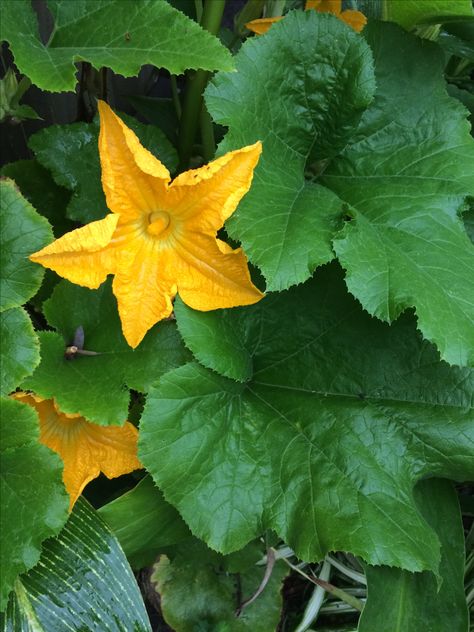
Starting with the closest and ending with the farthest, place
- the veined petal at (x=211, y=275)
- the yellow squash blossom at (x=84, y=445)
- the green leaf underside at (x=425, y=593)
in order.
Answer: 1. the veined petal at (x=211, y=275)
2. the yellow squash blossom at (x=84, y=445)
3. the green leaf underside at (x=425, y=593)

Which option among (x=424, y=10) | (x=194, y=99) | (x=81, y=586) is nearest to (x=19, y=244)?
(x=194, y=99)

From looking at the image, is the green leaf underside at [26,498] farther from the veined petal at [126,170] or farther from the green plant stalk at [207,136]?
the green plant stalk at [207,136]

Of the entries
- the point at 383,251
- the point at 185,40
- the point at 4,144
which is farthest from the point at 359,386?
the point at 4,144

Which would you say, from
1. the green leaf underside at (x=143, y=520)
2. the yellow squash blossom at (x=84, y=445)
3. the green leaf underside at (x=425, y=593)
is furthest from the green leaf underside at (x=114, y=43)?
the green leaf underside at (x=425, y=593)

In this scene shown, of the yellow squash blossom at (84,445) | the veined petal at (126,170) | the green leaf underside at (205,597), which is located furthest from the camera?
the green leaf underside at (205,597)

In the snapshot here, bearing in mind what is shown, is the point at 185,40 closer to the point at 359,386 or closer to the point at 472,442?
the point at 359,386

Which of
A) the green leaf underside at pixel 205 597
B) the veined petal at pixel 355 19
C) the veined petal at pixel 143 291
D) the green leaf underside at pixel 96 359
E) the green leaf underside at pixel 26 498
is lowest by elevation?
the green leaf underside at pixel 205 597

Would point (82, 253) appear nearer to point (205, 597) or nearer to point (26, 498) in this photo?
point (26, 498)
